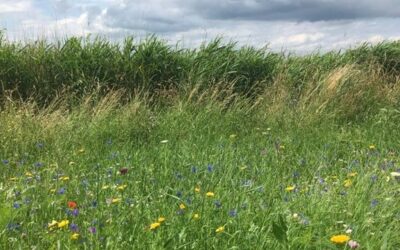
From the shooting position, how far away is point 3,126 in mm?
6211

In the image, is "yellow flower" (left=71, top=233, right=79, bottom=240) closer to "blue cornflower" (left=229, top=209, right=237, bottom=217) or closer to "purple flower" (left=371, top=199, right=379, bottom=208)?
"blue cornflower" (left=229, top=209, right=237, bottom=217)

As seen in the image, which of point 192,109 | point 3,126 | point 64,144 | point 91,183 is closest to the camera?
point 91,183

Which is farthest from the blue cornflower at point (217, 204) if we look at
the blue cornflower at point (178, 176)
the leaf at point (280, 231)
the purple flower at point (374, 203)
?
the purple flower at point (374, 203)

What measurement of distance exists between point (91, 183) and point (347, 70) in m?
7.57

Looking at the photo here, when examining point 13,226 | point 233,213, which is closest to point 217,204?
point 233,213

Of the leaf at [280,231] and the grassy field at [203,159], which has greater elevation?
the leaf at [280,231]

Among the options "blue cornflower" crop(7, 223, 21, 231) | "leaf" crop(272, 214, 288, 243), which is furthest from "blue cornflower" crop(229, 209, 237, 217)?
"blue cornflower" crop(7, 223, 21, 231)

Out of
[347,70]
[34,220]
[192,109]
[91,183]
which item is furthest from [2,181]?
[347,70]

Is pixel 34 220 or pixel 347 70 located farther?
pixel 347 70

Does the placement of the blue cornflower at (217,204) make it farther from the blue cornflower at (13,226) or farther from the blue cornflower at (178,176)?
the blue cornflower at (13,226)

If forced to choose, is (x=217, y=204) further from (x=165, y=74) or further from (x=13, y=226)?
(x=165, y=74)

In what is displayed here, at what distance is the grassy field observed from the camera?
278 cm

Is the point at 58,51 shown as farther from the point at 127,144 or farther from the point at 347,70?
the point at 347,70

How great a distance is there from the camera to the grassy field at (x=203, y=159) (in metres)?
2.78
